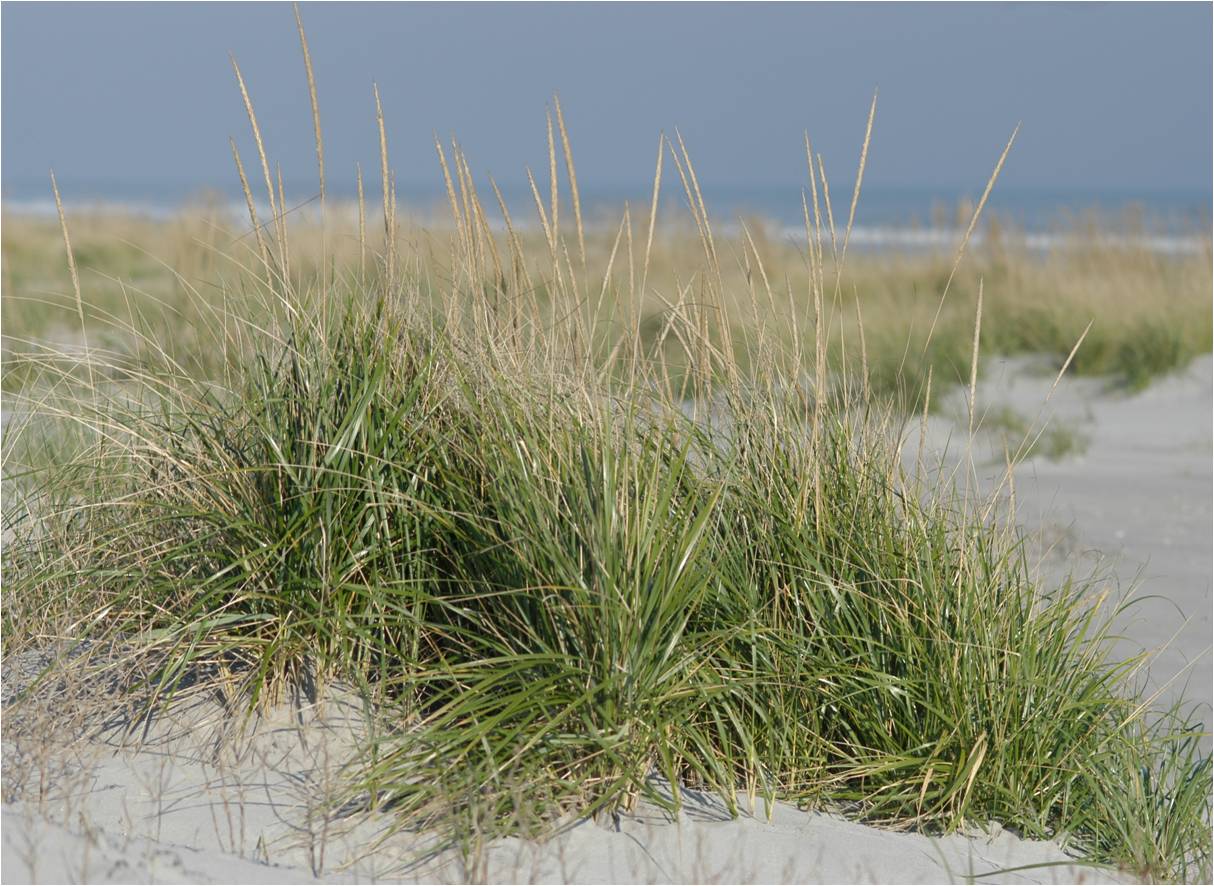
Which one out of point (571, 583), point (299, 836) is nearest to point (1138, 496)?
point (571, 583)

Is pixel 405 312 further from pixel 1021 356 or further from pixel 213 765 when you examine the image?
pixel 1021 356

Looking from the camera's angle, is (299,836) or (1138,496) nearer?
(299,836)

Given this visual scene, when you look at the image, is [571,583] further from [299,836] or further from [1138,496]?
[1138,496]

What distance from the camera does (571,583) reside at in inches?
81.8

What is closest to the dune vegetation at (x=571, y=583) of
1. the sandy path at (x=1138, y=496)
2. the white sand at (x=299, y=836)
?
the white sand at (x=299, y=836)

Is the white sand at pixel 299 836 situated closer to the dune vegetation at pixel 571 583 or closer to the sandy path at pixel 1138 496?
the dune vegetation at pixel 571 583

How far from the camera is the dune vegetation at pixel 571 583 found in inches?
81.7

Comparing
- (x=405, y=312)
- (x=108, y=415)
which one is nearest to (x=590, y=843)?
(x=405, y=312)

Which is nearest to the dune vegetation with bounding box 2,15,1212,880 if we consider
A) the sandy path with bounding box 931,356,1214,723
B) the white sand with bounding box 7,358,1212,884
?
the white sand with bounding box 7,358,1212,884

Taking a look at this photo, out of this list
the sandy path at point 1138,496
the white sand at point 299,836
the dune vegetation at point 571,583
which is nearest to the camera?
the white sand at point 299,836

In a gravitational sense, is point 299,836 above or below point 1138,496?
above

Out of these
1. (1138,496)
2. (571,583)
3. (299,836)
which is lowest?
(1138,496)

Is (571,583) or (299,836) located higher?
(571,583)

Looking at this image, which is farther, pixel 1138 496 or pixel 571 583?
pixel 1138 496
